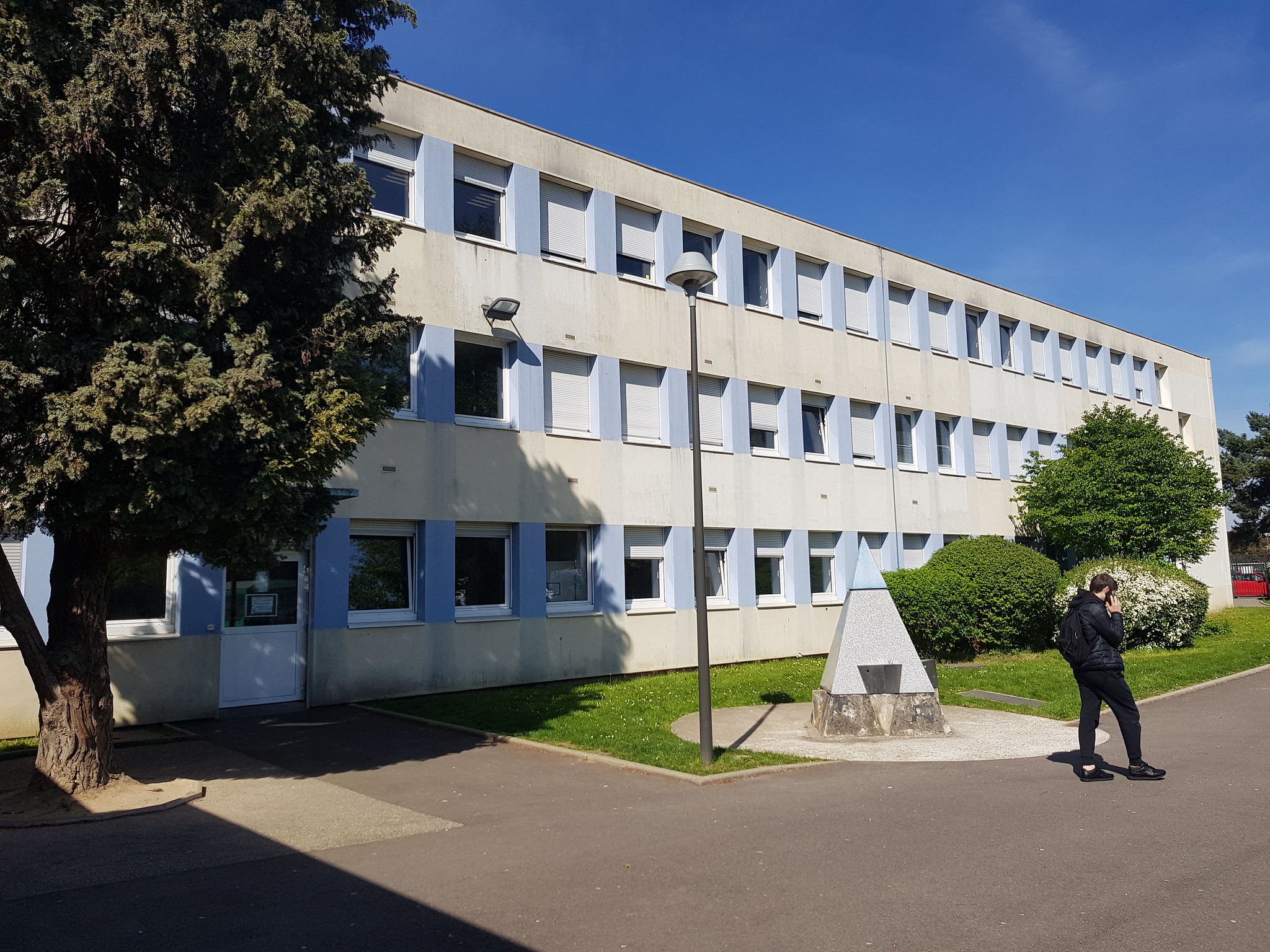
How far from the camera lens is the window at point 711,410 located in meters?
20.6

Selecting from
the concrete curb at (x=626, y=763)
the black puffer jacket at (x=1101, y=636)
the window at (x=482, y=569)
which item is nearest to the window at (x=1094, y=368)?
the window at (x=482, y=569)

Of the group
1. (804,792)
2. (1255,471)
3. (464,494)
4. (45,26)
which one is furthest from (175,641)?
(1255,471)

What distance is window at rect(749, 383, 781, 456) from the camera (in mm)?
21781

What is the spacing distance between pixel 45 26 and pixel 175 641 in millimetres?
7966

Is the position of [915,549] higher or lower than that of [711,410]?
lower

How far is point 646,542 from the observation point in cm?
1934

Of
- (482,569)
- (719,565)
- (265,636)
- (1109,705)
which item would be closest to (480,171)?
(482,569)

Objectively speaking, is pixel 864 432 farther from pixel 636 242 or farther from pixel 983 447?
pixel 636 242

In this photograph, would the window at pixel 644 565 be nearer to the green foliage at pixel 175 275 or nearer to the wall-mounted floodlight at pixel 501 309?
the wall-mounted floodlight at pixel 501 309

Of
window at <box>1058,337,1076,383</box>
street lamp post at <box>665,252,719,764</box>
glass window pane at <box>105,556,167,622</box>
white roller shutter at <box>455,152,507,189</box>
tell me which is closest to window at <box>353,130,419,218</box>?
white roller shutter at <box>455,152,507,189</box>

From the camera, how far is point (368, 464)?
50.3ft

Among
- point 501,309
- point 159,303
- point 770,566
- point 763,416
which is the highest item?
point 501,309

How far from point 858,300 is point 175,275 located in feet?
64.1

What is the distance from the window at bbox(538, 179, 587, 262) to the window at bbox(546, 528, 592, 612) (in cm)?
519
